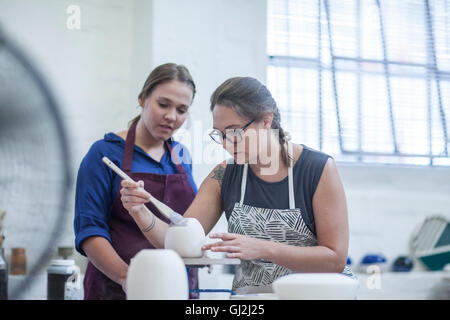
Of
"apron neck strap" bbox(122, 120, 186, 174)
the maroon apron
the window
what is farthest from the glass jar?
the window

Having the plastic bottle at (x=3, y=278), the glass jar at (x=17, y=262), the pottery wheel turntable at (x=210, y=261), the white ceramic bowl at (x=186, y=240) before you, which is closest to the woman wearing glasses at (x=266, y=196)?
the white ceramic bowl at (x=186, y=240)

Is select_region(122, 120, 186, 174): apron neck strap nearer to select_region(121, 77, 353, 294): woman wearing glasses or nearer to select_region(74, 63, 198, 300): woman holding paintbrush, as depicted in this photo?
select_region(74, 63, 198, 300): woman holding paintbrush

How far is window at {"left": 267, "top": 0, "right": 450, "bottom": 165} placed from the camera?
4.09 meters

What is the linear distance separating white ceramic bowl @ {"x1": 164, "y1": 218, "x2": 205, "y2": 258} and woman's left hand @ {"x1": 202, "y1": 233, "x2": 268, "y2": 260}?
0.02 metres

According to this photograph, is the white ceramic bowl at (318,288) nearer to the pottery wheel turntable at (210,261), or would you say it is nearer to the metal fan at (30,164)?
the pottery wheel turntable at (210,261)

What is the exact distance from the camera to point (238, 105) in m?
1.73

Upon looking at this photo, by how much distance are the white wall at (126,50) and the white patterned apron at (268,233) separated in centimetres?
148

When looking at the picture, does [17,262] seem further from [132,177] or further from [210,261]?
[210,261]

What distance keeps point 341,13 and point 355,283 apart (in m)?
3.49

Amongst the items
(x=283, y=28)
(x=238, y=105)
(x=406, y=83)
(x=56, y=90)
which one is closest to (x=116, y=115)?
(x=56, y=90)

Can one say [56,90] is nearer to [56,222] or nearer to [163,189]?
[56,222]

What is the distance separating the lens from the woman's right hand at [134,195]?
5.01 ft

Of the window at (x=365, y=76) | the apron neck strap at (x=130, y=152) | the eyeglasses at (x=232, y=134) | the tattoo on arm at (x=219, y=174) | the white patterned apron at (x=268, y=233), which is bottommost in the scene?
the white patterned apron at (x=268, y=233)

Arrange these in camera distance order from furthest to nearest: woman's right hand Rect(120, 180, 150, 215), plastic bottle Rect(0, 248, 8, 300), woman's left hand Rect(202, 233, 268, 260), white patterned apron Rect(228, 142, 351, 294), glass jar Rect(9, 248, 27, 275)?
1. glass jar Rect(9, 248, 27, 275)
2. plastic bottle Rect(0, 248, 8, 300)
3. white patterned apron Rect(228, 142, 351, 294)
4. woman's right hand Rect(120, 180, 150, 215)
5. woman's left hand Rect(202, 233, 268, 260)
